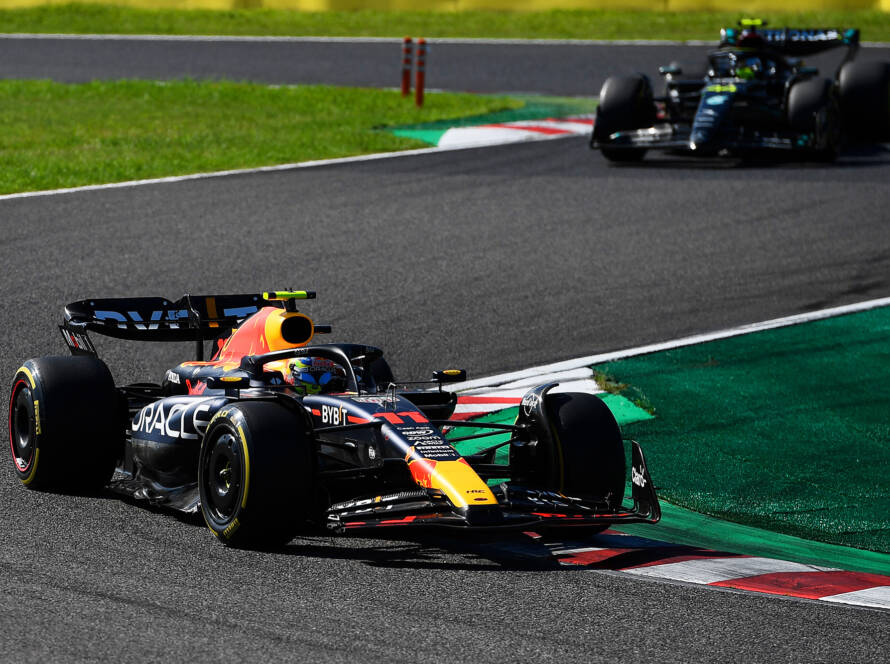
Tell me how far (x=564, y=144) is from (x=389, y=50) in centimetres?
1113

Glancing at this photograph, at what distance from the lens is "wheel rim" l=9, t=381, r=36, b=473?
743 cm

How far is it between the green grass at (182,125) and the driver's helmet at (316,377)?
31.6 ft

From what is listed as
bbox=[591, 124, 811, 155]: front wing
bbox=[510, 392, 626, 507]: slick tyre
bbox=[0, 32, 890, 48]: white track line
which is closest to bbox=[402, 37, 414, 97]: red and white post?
bbox=[591, 124, 811, 155]: front wing

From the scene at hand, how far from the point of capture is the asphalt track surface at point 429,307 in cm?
543

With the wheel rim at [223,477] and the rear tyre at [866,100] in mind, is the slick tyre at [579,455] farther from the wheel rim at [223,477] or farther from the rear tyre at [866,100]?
the rear tyre at [866,100]

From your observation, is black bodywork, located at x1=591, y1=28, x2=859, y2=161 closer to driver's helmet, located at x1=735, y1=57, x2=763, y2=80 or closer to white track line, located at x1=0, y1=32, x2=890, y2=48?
driver's helmet, located at x1=735, y1=57, x2=763, y2=80

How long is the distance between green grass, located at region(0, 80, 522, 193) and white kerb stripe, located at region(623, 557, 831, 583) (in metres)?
11.2

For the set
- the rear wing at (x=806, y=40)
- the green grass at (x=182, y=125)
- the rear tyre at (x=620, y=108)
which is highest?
the rear wing at (x=806, y=40)

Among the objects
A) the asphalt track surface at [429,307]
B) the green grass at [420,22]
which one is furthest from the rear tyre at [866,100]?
the green grass at [420,22]

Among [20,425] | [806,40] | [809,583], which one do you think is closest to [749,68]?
[806,40]

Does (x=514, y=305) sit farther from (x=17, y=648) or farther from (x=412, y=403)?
(x=17, y=648)

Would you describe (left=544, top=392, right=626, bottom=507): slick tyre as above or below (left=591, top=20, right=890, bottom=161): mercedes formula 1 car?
below

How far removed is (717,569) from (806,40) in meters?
14.1

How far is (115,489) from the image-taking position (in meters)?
7.40
